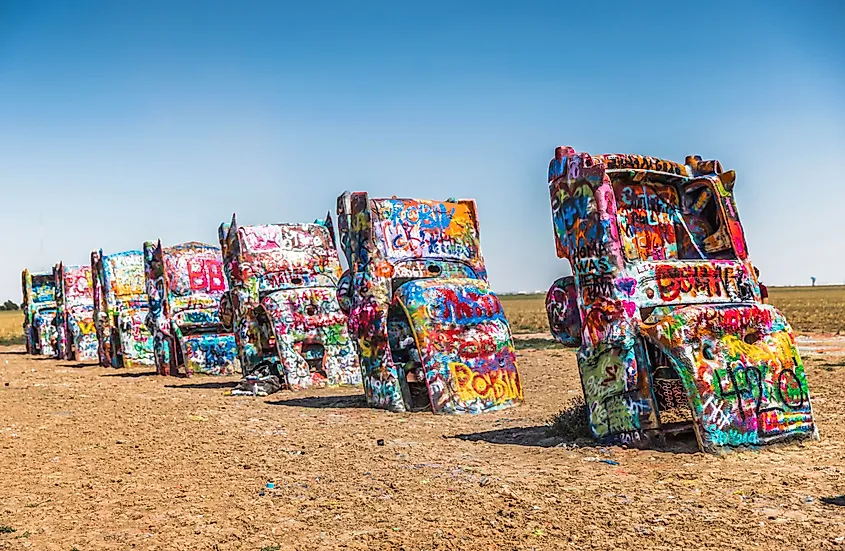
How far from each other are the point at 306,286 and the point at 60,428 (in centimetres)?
532

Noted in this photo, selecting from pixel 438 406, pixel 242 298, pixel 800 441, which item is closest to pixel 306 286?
pixel 242 298

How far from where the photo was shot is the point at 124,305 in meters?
21.7

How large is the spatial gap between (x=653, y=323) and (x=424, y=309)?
374cm


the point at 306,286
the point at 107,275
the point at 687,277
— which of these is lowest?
the point at 687,277

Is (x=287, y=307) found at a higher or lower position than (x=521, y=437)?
higher

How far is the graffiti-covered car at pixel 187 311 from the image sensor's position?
1758 cm

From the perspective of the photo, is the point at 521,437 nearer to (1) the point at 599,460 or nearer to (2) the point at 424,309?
(1) the point at 599,460

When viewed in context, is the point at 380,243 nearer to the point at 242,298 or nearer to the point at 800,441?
the point at 242,298

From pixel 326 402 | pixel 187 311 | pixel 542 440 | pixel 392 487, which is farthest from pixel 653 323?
pixel 187 311

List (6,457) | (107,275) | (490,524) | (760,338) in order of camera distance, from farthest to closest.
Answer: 1. (107,275)
2. (6,457)
3. (760,338)
4. (490,524)

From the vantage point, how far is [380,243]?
1140 cm

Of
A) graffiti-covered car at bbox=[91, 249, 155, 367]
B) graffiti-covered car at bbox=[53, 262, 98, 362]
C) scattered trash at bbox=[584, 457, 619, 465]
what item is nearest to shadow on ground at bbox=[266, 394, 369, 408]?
scattered trash at bbox=[584, 457, 619, 465]

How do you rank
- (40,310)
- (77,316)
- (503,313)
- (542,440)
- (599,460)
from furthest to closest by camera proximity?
1. (40,310)
2. (77,316)
3. (503,313)
4. (542,440)
5. (599,460)

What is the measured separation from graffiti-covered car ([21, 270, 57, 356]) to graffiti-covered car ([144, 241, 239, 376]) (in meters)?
12.0
